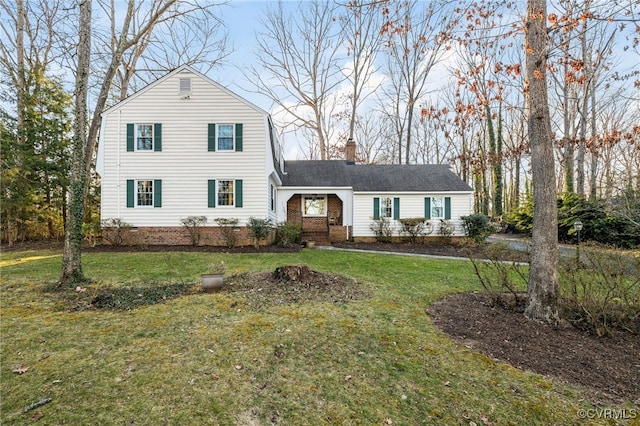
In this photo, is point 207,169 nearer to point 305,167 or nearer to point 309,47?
point 305,167

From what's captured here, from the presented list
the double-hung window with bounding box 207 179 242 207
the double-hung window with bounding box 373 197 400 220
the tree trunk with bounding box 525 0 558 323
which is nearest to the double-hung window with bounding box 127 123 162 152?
the double-hung window with bounding box 207 179 242 207

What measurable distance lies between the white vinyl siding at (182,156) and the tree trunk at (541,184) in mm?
10690

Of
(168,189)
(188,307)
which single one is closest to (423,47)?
(188,307)

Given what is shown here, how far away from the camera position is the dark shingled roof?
17375 millimetres

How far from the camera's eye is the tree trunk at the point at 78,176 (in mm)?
6051

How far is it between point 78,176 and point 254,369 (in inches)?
225

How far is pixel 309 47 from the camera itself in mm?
23906

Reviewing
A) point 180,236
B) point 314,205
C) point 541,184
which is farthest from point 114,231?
point 541,184

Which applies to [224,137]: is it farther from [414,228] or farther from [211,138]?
[414,228]

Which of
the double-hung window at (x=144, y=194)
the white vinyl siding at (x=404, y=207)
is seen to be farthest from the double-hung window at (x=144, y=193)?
the white vinyl siding at (x=404, y=207)

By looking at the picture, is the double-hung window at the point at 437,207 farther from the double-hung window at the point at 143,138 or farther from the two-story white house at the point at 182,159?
the double-hung window at the point at 143,138

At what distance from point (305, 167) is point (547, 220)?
51.7ft

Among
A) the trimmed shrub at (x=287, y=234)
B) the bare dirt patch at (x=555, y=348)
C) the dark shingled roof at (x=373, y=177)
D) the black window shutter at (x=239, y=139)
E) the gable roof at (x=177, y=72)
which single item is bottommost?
the bare dirt patch at (x=555, y=348)

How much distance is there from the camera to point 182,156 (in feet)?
44.8
